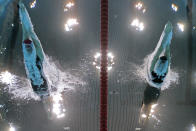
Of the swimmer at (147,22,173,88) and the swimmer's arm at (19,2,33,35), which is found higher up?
the swimmer's arm at (19,2,33,35)

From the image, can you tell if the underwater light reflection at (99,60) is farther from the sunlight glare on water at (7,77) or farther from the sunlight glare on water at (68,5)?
the sunlight glare on water at (7,77)

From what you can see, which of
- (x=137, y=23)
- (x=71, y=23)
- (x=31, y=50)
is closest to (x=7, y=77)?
(x=31, y=50)

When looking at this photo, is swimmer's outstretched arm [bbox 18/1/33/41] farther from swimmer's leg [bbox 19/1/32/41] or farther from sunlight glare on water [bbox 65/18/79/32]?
sunlight glare on water [bbox 65/18/79/32]

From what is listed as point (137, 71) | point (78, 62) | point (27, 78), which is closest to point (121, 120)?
point (137, 71)

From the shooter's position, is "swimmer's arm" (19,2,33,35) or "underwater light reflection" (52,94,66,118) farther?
"underwater light reflection" (52,94,66,118)

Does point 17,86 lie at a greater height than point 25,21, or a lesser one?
lesser

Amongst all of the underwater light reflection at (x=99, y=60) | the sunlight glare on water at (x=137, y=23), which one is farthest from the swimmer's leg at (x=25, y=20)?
the sunlight glare on water at (x=137, y=23)

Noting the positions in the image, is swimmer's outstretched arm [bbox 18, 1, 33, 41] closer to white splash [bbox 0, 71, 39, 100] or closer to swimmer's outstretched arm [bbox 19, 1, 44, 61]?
swimmer's outstretched arm [bbox 19, 1, 44, 61]

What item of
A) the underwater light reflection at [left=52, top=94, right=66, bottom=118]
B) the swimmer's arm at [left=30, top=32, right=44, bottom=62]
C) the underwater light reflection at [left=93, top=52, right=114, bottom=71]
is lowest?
the underwater light reflection at [left=52, top=94, right=66, bottom=118]

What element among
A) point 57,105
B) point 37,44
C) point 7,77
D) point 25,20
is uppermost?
point 25,20

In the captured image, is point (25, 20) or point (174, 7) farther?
point (174, 7)

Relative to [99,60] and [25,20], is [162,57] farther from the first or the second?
[25,20]

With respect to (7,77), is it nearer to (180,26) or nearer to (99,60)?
(99,60)

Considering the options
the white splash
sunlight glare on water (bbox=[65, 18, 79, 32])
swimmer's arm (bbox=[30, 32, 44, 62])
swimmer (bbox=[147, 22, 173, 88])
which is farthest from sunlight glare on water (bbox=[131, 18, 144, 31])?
the white splash
